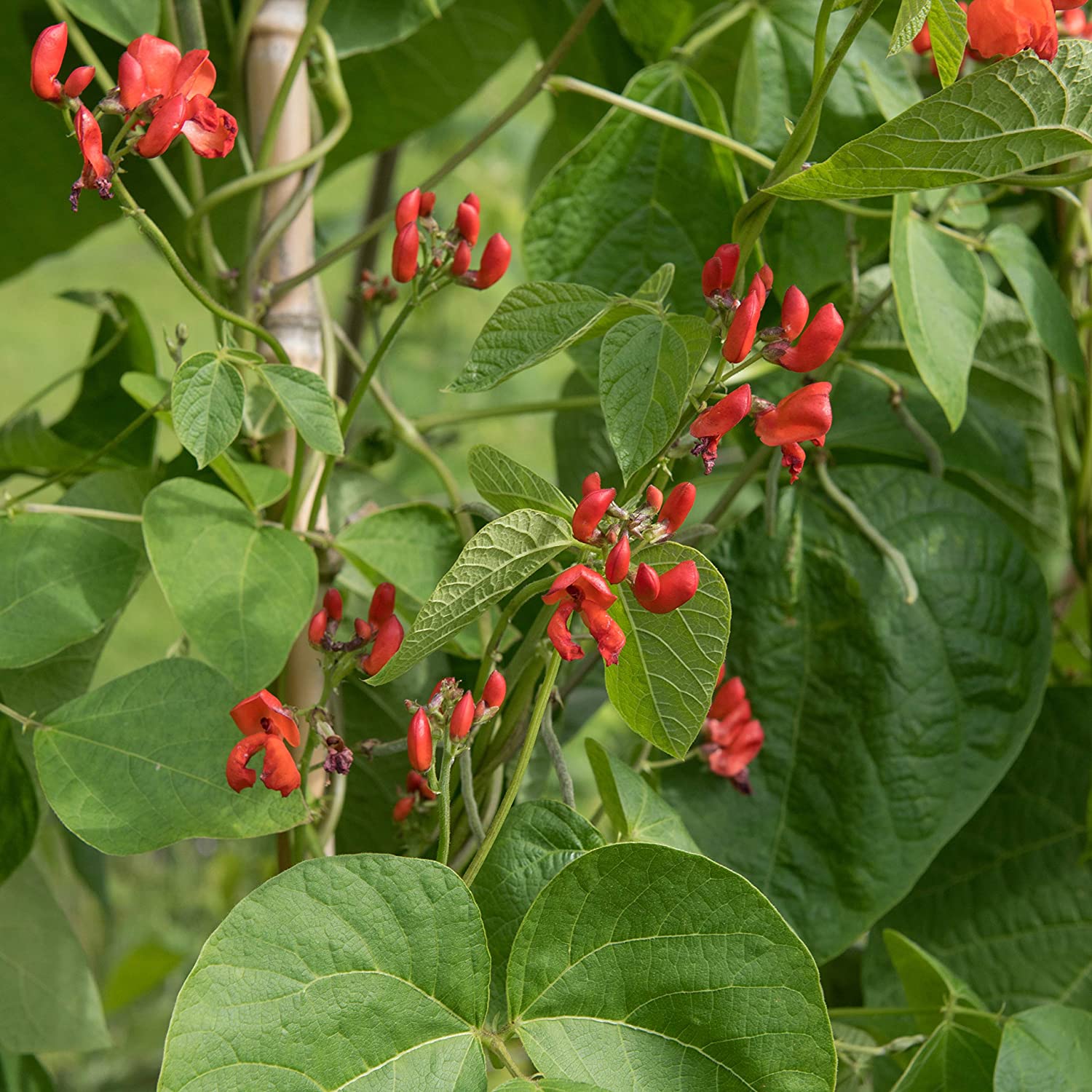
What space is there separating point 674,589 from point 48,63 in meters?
0.24

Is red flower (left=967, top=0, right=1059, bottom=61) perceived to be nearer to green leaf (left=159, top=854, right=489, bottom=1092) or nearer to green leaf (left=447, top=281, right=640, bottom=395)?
green leaf (left=447, top=281, right=640, bottom=395)

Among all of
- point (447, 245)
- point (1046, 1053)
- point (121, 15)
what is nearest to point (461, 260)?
point (447, 245)

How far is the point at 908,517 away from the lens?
0.54 meters

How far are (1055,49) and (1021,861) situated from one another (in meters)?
0.38

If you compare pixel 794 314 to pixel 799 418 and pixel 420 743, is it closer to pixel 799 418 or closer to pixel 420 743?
pixel 799 418

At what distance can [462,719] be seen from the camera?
326 mm

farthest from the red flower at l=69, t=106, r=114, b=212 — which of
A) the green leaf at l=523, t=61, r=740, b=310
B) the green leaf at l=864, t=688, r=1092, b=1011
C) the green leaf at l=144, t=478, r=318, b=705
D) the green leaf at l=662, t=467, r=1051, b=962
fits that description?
the green leaf at l=864, t=688, r=1092, b=1011

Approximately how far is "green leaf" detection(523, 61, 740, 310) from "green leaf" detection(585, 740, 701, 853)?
0.21 meters

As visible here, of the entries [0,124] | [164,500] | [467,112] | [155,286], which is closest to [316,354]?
[164,500]

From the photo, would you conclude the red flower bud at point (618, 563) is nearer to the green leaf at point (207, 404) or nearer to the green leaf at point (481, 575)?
the green leaf at point (481, 575)

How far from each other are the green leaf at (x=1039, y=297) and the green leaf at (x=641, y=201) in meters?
0.12

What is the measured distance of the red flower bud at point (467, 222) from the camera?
38cm

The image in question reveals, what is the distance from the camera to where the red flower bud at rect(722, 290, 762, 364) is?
32 centimetres

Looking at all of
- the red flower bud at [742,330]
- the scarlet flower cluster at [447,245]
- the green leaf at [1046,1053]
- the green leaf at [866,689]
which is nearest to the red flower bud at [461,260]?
the scarlet flower cluster at [447,245]
